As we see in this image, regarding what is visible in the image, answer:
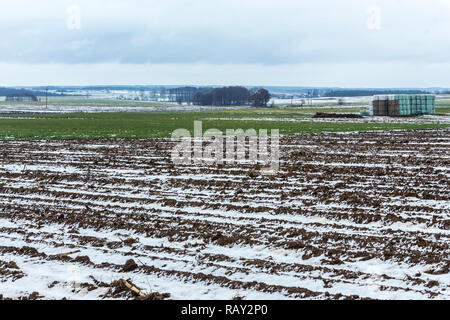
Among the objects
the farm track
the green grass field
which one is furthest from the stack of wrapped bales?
the farm track

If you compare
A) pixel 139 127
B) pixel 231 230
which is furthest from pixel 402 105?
pixel 231 230

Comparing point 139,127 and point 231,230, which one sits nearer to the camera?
point 231,230

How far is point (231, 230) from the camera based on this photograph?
466 inches

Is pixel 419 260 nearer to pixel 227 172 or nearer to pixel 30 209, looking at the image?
pixel 30 209

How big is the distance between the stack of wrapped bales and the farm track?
52.2 meters

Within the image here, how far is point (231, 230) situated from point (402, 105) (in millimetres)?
64674

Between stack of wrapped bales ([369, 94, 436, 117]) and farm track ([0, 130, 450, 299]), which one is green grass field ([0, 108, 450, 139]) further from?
farm track ([0, 130, 450, 299])

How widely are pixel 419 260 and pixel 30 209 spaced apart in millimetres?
9320

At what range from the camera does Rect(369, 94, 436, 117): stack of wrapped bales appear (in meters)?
72.1

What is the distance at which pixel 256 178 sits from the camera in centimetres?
1848

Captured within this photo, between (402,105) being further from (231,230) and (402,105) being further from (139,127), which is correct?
(231,230)

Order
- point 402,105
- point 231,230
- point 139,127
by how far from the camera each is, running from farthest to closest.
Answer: point 402,105, point 139,127, point 231,230

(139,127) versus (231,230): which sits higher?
(139,127)
